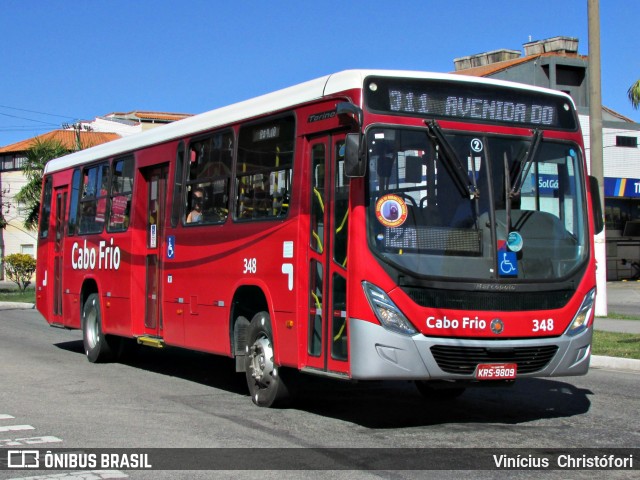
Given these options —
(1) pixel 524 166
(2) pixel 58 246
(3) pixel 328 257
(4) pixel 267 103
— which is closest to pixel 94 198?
(2) pixel 58 246

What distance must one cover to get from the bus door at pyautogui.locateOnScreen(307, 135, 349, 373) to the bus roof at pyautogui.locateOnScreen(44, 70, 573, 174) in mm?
532

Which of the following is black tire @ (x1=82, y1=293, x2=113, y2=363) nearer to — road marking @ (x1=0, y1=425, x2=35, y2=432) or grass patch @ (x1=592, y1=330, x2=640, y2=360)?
road marking @ (x1=0, y1=425, x2=35, y2=432)

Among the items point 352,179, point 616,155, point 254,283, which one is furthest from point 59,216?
→ point 616,155

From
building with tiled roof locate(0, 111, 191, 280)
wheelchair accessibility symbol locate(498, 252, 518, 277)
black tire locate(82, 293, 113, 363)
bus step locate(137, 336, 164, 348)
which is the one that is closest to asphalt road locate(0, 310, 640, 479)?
bus step locate(137, 336, 164, 348)

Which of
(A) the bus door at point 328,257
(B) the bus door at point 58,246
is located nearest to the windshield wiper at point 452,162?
(A) the bus door at point 328,257

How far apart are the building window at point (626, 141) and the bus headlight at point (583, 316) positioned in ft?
131

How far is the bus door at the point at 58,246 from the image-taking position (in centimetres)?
1609

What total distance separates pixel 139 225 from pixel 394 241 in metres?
6.07

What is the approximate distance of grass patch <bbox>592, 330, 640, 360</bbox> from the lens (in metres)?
14.3

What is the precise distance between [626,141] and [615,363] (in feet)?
116

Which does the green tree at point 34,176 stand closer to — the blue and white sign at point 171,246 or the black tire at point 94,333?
the black tire at point 94,333

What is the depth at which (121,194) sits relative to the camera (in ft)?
45.3

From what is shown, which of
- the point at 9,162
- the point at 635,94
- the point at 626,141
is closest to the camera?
the point at 635,94

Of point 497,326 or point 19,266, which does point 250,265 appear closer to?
point 497,326
